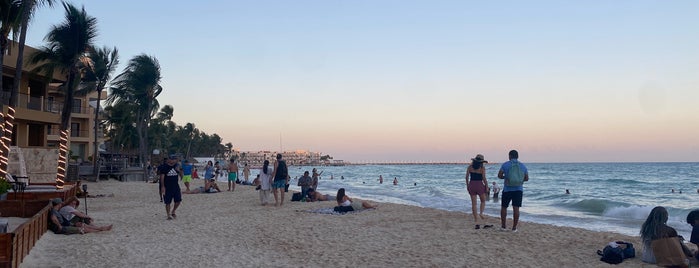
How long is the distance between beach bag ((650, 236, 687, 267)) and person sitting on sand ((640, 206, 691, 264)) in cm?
5

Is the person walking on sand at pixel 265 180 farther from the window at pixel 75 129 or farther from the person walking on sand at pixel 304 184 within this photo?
the window at pixel 75 129

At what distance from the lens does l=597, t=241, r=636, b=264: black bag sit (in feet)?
26.1

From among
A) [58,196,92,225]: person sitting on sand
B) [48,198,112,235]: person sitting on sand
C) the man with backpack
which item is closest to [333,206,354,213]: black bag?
the man with backpack

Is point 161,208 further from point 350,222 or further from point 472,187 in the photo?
point 472,187

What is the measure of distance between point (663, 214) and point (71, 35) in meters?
22.6

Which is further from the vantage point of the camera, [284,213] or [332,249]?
[284,213]

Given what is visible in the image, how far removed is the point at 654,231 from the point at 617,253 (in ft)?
2.10

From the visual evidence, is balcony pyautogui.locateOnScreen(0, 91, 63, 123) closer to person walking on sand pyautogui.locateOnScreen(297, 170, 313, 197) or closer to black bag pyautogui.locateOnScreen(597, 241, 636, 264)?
person walking on sand pyautogui.locateOnScreen(297, 170, 313, 197)

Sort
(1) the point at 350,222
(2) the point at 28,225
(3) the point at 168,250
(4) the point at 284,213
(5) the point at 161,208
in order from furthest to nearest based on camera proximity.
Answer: (5) the point at 161,208 < (4) the point at 284,213 < (1) the point at 350,222 < (3) the point at 168,250 < (2) the point at 28,225

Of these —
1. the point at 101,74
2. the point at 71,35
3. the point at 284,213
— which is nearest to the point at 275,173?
the point at 284,213

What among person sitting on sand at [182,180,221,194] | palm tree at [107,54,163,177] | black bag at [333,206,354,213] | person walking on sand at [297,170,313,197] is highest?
palm tree at [107,54,163,177]

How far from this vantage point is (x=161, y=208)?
15344mm

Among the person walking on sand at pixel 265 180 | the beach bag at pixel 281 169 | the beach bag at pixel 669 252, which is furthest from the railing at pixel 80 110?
the beach bag at pixel 669 252

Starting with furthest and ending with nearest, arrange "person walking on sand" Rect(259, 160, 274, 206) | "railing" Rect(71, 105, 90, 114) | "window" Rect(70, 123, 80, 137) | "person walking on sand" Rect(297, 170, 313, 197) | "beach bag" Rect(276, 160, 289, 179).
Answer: "window" Rect(70, 123, 80, 137)
"railing" Rect(71, 105, 90, 114)
"person walking on sand" Rect(297, 170, 313, 197)
"person walking on sand" Rect(259, 160, 274, 206)
"beach bag" Rect(276, 160, 289, 179)
